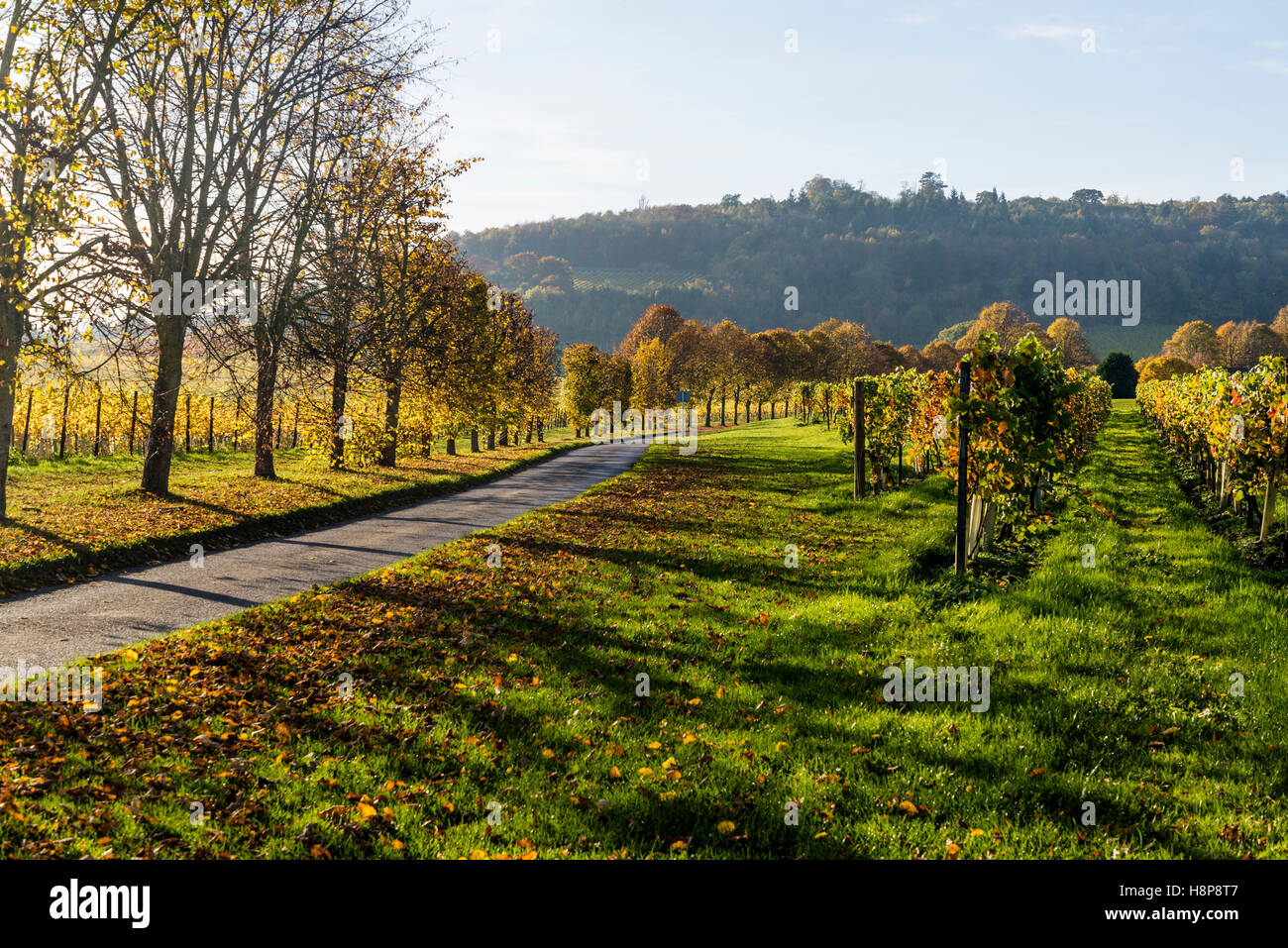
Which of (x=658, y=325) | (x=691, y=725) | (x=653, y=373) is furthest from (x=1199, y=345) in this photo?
(x=691, y=725)

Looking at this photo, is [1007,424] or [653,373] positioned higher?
[653,373]

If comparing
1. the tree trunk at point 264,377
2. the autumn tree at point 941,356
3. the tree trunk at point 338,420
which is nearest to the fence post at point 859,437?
the tree trunk at point 338,420

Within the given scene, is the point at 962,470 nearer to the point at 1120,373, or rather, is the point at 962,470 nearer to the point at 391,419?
the point at 391,419

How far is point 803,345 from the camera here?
95.2 m

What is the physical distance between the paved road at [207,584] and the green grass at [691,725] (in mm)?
872

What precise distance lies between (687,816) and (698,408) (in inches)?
3527

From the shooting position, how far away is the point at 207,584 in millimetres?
10789

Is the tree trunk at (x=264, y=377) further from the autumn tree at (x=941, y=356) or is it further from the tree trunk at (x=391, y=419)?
the autumn tree at (x=941, y=356)

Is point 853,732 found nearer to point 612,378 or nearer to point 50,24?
point 50,24

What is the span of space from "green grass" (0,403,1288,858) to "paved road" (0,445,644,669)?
87cm

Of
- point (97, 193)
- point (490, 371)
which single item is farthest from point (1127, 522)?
point (490, 371)

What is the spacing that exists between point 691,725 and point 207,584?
8.32 meters

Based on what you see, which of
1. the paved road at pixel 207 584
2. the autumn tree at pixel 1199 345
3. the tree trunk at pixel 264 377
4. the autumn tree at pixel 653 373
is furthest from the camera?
the autumn tree at pixel 1199 345

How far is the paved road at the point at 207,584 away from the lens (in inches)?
320
